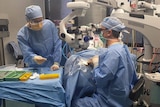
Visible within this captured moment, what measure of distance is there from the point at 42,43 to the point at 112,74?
951 mm

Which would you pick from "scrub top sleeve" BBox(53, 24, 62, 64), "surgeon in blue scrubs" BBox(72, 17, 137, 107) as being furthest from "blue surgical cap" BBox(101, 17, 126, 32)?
"scrub top sleeve" BBox(53, 24, 62, 64)

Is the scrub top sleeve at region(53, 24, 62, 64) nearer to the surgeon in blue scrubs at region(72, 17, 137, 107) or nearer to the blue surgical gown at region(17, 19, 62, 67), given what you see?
the blue surgical gown at region(17, 19, 62, 67)

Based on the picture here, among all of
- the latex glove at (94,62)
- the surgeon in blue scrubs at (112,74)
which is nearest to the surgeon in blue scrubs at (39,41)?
the latex glove at (94,62)

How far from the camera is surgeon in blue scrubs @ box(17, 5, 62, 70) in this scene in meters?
2.12

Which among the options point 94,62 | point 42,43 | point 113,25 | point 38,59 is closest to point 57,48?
point 42,43

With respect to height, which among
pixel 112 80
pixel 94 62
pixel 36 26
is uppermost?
pixel 36 26

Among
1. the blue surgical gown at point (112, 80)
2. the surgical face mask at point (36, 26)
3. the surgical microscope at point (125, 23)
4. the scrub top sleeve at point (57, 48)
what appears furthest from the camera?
the scrub top sleeve at point (57, 48)

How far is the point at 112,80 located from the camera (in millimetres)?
1702

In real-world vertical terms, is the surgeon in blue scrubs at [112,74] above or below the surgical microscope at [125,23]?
below

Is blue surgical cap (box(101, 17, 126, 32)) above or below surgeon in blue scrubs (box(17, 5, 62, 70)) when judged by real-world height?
above

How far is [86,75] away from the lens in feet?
6.13

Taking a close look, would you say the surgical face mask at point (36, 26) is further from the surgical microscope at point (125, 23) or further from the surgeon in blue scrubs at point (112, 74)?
the surgeon in blue scrubs at point (112, 74)

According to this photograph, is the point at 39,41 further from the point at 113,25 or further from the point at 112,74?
the point at 112,74

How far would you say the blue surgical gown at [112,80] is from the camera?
1.66 meters
